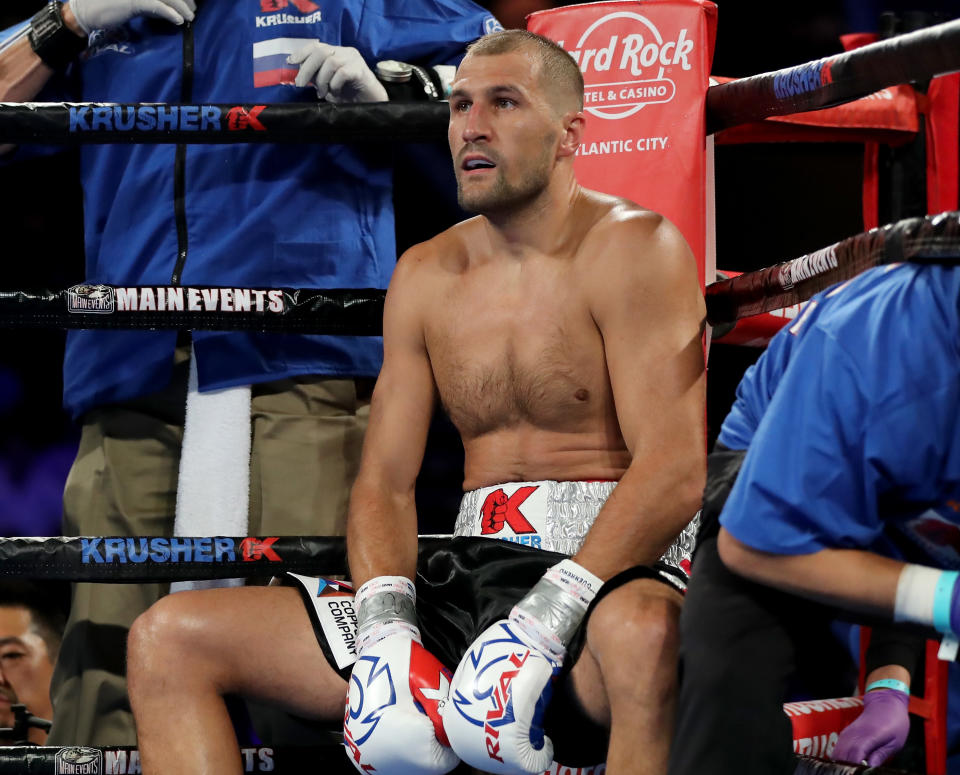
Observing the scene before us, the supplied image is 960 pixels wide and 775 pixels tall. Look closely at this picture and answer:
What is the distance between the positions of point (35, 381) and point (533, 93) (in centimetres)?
154

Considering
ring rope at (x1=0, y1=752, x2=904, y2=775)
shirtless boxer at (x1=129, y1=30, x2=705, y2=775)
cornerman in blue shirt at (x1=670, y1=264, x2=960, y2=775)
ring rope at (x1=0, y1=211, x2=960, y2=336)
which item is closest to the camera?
cornerman in blue shirt at (x1=670, y1=264, x2=960, y2=775)

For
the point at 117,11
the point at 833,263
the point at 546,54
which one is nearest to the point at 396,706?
the point at 833,263

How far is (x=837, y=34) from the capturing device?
10.8 feet

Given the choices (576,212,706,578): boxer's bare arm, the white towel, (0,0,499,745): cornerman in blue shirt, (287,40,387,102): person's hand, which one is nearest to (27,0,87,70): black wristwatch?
(0,0,499,745): cornerman in blue shirt

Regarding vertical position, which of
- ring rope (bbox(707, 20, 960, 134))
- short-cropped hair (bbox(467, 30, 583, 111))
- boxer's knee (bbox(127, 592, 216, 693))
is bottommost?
boxer's knee (bbox(127, 592, 216, 693))

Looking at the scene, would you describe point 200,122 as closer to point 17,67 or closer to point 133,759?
point 17,67

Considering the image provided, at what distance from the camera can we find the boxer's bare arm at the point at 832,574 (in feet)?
3.92

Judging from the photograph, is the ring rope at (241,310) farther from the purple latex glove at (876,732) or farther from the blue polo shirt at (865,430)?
the purple latex glove at (876,732)

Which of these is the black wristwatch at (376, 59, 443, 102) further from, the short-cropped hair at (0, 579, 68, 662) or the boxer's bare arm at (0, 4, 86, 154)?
the short-cropped hair at (0, 579, 68, 662)

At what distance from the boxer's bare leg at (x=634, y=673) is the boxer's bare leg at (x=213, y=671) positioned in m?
0.39

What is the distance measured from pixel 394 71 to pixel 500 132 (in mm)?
345

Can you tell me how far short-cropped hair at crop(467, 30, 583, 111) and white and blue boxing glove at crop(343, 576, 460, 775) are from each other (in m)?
0.89

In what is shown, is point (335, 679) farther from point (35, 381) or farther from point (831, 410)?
point (35, 381)

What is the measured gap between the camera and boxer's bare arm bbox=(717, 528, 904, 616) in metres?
1.19
